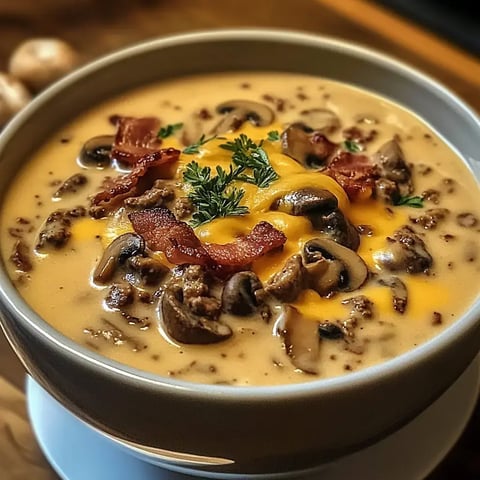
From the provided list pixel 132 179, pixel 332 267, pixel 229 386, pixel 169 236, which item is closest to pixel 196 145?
pixel 132 179

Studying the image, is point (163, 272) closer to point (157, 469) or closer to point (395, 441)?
point (157, 469)

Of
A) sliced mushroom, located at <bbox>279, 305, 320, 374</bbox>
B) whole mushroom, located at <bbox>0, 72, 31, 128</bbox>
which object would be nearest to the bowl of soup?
sliced mushroom, located at <bbox>279, 305, 320, 374</bbox>

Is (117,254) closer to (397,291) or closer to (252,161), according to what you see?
(252,161)

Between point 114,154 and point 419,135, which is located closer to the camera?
point 114,154

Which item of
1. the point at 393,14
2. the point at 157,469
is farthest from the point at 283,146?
the point at 393,14

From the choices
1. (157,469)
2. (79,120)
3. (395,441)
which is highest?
(79,120)

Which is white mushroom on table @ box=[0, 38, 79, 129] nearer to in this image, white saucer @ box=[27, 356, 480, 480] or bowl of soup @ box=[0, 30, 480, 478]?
bowl of soup @ box=[0, 30, 480, 478]
